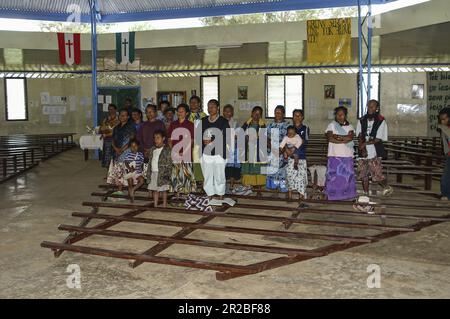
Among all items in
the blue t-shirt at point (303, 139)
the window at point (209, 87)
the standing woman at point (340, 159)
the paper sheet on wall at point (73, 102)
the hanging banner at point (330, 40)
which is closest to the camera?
the standing woman at point (340, 159)

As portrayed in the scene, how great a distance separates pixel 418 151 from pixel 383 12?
11.6ft

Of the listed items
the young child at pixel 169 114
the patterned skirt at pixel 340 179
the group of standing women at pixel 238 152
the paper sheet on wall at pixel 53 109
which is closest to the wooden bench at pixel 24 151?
the paper sheet on wall at pixel 53 109

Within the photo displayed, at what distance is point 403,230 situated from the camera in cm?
506

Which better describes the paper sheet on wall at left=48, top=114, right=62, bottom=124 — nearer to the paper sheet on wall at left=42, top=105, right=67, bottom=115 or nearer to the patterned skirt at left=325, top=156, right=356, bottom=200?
the paper sheet on wall at left=42, top=105, right=67, bottom=115

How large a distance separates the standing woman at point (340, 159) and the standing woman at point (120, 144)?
9.33 ft

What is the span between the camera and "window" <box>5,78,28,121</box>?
48.3ft

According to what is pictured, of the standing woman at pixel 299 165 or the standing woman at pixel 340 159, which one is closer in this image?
the standing woman at pixel 340 159

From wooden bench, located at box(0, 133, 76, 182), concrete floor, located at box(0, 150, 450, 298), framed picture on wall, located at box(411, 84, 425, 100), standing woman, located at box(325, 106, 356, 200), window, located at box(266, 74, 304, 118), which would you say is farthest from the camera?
window, located at box(266, 74, 304, 118)

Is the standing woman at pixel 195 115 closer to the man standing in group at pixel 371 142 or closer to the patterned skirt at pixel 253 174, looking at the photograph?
the patterned skirt at pixel 253 174

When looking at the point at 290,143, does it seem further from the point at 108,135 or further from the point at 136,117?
the point at 108,135

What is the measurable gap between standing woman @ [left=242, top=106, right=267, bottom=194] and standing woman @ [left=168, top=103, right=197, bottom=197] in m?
0.90

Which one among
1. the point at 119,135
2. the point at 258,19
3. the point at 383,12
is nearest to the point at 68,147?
the point at 258,19

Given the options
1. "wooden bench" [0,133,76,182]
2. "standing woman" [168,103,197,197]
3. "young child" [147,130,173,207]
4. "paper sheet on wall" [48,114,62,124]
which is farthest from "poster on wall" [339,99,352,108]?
"paper sheet on wall" [48,114,62,124]

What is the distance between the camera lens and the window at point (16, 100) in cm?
1473
